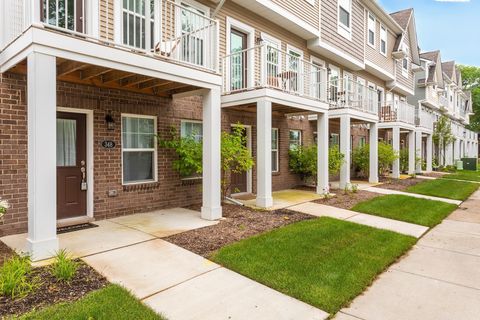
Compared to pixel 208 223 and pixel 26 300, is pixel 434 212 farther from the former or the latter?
pixel 26 300

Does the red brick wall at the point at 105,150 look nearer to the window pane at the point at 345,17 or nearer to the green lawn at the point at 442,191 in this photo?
the green lawn at the point at 442,191

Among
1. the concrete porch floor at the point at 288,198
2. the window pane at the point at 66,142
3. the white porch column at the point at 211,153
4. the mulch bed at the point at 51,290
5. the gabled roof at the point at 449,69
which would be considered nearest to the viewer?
the mulch bed at the point at 51,290

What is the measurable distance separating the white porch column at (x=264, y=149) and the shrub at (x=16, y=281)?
556 cm

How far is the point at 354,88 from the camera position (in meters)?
15.3

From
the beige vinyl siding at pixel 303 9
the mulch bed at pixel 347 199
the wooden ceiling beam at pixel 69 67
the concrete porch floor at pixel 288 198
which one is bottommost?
the mulch bed at pixel 347 199

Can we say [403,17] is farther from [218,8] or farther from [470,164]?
[218,8]

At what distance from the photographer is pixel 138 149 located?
7.42 meters

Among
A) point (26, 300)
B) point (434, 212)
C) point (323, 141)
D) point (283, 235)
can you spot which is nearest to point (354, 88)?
point (323, 141)

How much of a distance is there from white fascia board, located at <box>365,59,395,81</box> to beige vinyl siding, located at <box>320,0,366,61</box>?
4.14 feet

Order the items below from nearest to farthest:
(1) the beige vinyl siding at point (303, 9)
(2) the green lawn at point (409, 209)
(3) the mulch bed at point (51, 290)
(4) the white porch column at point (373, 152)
→ (3) the mulch bed at point (51, 290), (2) the green lawn at point (409, 209), (1) the beige vinyl siding at point (303, 9), (4) the white porch column at point (373, 152)

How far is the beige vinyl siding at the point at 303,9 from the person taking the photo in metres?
10.4

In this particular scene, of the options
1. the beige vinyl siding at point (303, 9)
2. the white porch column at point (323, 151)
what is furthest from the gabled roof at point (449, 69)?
the white porch column at point (323, 151)

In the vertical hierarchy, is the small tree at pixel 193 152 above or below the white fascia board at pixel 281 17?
below

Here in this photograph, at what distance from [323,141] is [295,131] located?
6.88 ft
